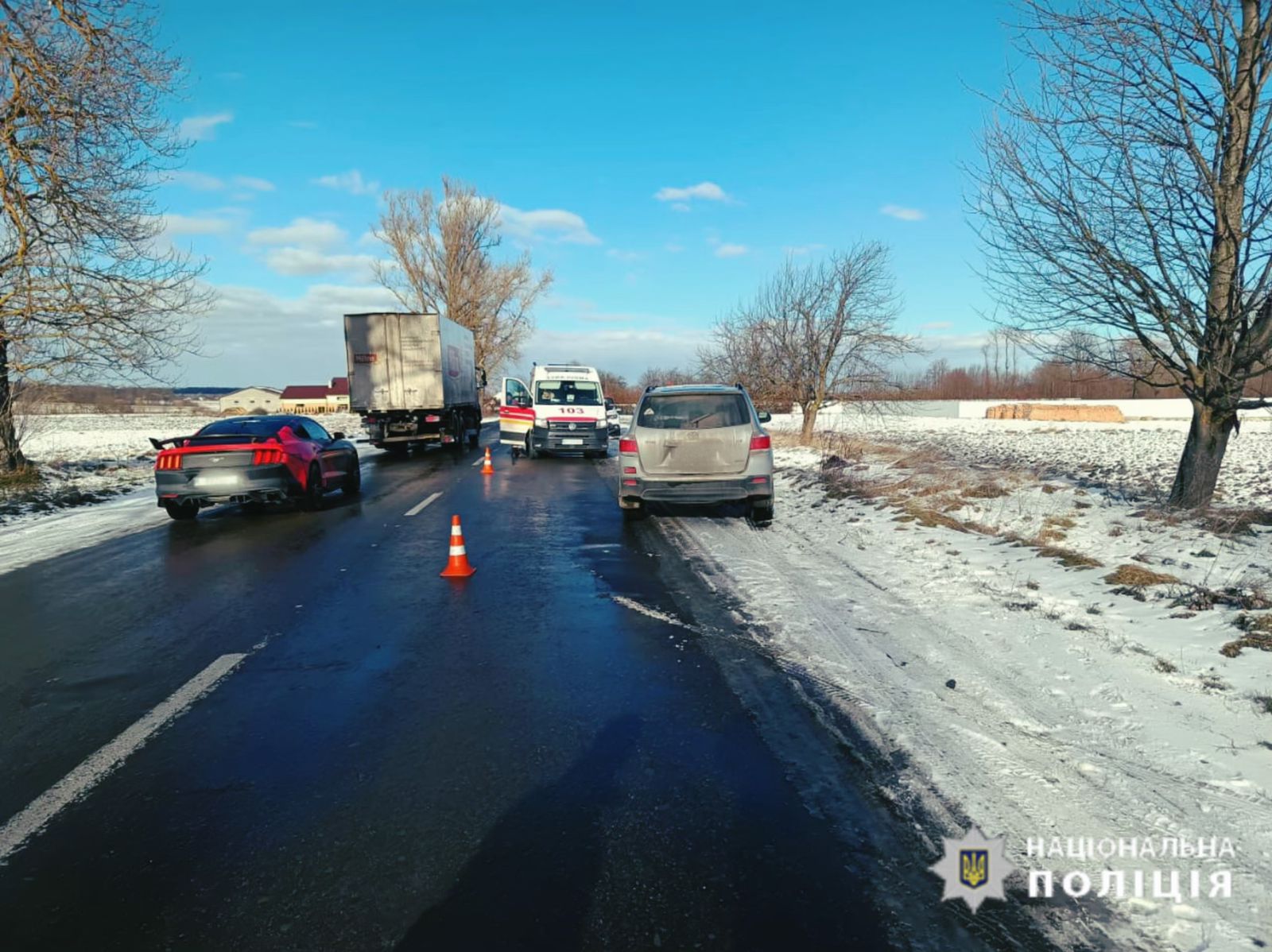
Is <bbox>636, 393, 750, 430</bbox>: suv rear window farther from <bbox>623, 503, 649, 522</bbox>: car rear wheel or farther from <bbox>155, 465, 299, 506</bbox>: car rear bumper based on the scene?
<bbox>155, 465, 299, 506</bbox>: car rear bumper

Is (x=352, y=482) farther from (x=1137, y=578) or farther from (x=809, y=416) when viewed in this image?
(x=809, y=416)

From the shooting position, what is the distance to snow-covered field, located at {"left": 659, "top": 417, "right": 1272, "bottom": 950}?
2.93 m

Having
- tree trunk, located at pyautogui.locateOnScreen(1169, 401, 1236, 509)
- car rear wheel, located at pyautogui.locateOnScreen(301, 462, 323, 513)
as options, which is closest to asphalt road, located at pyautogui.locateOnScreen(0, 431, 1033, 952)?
car rear wheel, located at pyautogui.locateOnScreen(301, 462, 323, 513)

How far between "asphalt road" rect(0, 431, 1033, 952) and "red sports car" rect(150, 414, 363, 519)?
3.78 m

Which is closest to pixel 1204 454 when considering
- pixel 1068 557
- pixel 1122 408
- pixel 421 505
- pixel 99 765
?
pixel 1068 557

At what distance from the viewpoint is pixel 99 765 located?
352 cm

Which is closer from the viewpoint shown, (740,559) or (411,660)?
(411,660)

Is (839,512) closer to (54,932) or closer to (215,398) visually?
(54,932)

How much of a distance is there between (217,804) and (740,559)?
560 centimetres

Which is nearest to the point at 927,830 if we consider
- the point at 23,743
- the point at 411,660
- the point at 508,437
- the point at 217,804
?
the point at 217,804

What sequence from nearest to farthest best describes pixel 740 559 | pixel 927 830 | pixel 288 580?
pixel 927 830, pixel 288 580, pixel 740 559

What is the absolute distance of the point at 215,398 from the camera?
13888 cm

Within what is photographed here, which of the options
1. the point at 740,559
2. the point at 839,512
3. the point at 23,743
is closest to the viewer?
the point at 23,743

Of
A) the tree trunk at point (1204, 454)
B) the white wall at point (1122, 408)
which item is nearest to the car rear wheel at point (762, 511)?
the tree trunk at point (1204, 454)
